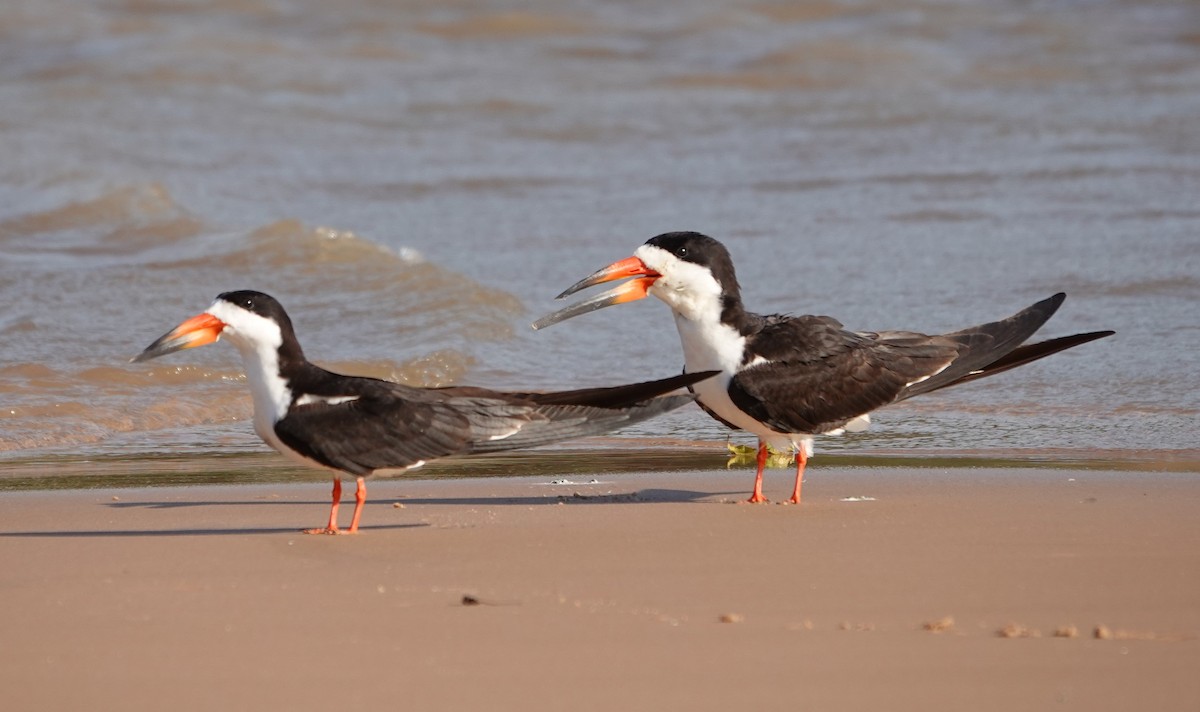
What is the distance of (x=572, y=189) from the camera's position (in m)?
13.6

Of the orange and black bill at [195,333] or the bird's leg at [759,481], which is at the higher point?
the orange and black bill at [195,333]

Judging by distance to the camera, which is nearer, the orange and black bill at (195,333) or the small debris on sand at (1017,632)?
the small debris on sand at (1017,632)

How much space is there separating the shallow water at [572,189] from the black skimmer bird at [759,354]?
2.81ft

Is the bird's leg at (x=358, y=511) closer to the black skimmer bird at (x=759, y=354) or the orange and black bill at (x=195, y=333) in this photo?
the orange and black bill at (x=195, y=333)

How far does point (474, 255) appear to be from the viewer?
11281 millimetres

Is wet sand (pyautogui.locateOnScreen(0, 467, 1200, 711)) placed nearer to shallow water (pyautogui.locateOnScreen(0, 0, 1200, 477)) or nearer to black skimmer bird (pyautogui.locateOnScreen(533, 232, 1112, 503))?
black skimmer bird (pyautogui.locateOnScreen(533, 232, 1112, 503))

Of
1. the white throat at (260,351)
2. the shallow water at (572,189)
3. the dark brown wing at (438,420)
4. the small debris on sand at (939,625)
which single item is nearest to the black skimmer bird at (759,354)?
the dark brown wing at (438,420)

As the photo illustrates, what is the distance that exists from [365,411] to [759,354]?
147 centimetres

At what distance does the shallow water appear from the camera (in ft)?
26.4

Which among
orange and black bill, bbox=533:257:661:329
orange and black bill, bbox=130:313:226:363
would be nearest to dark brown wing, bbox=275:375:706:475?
orange and black bill, bbox=130:313:226:363

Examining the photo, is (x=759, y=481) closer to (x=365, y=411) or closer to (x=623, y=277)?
(x=623, y=277)

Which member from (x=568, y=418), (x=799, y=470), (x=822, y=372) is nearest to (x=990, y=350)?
(x=822, y=372)

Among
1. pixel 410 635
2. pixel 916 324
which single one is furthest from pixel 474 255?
pixel 410 635

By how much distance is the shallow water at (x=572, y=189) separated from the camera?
805cm
